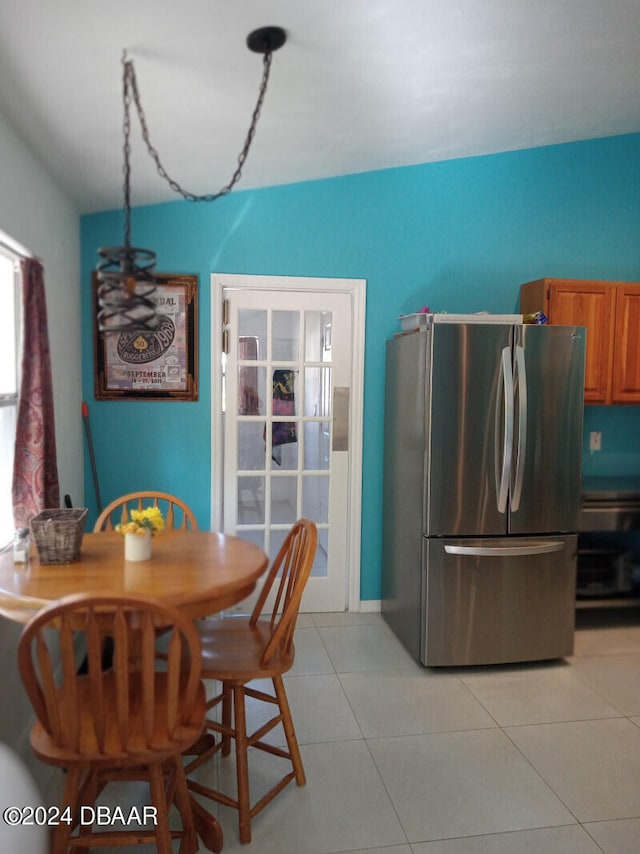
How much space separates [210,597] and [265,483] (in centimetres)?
185

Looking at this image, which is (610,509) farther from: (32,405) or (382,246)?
(32,405)

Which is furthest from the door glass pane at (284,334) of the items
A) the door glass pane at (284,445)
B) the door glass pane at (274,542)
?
the door glass pane at (274,542)

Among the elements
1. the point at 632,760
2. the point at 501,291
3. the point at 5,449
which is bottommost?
the point at 632,760

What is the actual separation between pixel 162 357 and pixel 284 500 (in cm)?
107

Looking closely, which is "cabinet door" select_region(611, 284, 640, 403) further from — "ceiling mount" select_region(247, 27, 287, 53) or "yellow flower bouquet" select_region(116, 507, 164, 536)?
"yellow flower bouquet" select_region(116, 507, 164, 536)

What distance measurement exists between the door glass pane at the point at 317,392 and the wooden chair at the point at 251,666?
54.8 inches

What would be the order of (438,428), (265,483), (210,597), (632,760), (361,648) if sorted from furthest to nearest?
(265,483) < (361,648) < (438,428) < (632,760) < (210,597)

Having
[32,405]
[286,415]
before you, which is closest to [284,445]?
[286,415]

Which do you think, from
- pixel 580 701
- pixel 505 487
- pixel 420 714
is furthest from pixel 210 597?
pixel 580 701

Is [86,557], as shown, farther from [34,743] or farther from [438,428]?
[438,428]

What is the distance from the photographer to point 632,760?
2.43 m

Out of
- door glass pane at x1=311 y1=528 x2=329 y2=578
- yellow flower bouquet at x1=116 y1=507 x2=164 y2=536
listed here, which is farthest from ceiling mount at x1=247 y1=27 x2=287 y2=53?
door glass pane at x1=311 y1=528 x2=329 y2=578

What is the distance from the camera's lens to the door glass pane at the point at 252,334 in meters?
3.61

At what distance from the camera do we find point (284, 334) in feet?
12.0
